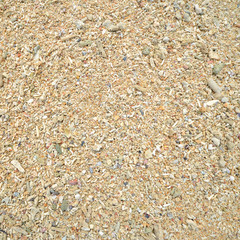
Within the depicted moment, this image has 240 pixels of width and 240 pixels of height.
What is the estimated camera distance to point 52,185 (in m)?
1.67

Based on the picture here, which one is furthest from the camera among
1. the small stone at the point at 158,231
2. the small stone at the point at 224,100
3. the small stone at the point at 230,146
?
the small stone at the point at 224,100

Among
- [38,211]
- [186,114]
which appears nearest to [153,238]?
[38,211]

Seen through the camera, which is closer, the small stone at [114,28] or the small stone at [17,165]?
the small stone at [17,165]

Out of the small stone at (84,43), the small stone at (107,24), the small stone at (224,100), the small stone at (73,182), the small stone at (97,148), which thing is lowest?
the small stone at (224,100)

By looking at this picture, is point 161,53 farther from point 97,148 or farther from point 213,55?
point 97,148

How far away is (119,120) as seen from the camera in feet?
5.84

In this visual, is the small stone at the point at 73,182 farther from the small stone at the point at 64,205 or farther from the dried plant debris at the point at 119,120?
the small stone at the point at 64,205

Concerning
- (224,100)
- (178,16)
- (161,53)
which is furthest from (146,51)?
(224,100)

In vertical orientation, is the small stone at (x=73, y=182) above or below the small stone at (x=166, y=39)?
below

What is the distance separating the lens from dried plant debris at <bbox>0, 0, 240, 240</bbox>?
1.63 meters

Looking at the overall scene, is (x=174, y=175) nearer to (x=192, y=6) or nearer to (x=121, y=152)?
(x=121, y=152)

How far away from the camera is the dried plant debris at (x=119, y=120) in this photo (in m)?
1.63

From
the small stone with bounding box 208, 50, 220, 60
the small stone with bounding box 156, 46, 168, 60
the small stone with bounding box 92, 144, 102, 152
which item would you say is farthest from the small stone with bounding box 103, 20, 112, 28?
the small stone with bounding box 92, 144, 102, 152

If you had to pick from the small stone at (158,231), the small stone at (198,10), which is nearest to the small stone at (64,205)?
the small stone at (158,231)
